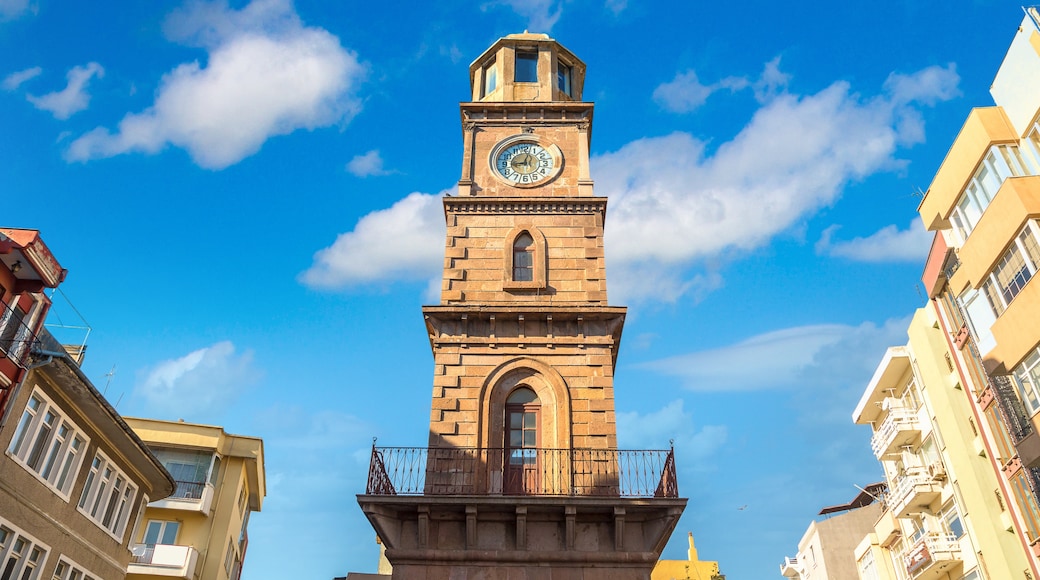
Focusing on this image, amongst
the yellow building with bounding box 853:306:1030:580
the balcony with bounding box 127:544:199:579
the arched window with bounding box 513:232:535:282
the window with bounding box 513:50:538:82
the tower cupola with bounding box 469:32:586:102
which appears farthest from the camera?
the balcony with bounding box 127:544:199:579

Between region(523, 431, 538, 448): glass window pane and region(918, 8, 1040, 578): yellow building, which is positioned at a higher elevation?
region(918, 8, 1040, 578): yellow building

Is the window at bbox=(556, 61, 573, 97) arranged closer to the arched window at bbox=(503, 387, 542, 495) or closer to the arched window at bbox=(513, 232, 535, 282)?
the arched window at bbox=(513, 232, 535, 282)

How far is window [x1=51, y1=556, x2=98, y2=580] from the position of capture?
70.9ft

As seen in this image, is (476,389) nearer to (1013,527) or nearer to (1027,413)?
(1027,413)

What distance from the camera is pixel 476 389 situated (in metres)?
23.4

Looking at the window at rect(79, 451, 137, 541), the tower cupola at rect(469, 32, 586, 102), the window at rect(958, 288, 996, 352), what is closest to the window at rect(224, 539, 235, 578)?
the window at rect(79, 451, 137, 541)

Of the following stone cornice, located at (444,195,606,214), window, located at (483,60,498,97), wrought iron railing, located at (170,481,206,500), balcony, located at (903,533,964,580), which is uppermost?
window, located at (483,60,498,97)

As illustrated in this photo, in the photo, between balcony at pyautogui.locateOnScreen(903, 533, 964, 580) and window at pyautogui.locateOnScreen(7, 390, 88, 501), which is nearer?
window at pyautogui.locateOnScreen(7, 390, 88, 501)

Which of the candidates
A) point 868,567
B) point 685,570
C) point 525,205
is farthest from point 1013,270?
point 685,570

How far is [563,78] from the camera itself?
1251 inches

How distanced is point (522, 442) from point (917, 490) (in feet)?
65.6

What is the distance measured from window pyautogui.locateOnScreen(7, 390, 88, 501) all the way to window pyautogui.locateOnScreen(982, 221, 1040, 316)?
86.0 ft

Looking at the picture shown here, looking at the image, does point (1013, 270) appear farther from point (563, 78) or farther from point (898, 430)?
point (563, 78)

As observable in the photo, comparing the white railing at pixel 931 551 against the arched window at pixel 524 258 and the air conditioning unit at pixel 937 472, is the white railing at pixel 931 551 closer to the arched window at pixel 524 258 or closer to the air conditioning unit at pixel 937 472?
the air conditioning unit at pixel 937 472
